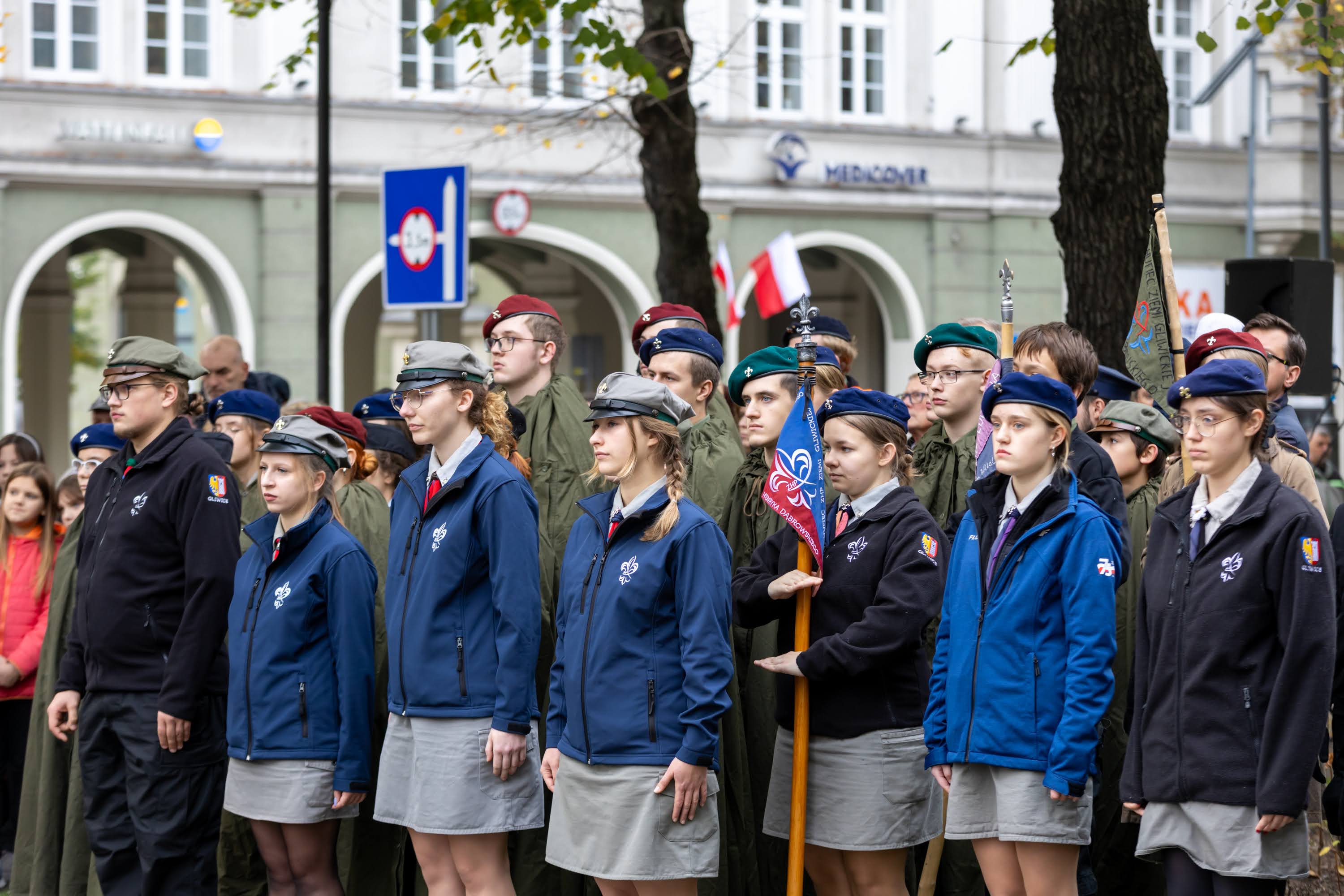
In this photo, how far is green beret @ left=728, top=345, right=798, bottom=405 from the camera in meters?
6.21

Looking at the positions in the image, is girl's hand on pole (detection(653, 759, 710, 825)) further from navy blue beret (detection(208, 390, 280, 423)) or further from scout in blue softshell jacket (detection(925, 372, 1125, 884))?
navy blue beret (detection(208, 390, 280, 423))

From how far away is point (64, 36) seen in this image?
2047cm

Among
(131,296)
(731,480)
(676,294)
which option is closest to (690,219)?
(676,294)

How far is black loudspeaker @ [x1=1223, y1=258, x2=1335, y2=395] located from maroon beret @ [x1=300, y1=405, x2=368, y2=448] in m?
5.15

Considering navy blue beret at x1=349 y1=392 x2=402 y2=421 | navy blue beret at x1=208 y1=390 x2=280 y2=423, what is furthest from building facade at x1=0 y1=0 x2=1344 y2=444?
navy blue beret at x1=208 y1=390 x2=280 y2=423

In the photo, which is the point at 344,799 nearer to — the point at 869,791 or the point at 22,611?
the point at 869,791

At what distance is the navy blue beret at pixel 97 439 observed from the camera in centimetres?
815

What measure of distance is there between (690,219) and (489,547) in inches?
320

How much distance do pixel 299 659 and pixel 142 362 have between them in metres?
1.41

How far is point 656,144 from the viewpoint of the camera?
13188 mm

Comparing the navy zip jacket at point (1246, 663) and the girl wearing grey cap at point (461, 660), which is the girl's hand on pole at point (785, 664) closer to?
the girl wearing grey cap at point (461, 660)

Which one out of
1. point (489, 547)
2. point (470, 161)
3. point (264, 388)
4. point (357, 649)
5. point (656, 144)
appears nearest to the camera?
point (489, 547)

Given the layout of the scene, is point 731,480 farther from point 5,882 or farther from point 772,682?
point 5,882

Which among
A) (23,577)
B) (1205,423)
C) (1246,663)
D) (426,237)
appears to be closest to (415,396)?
(1205,423)
